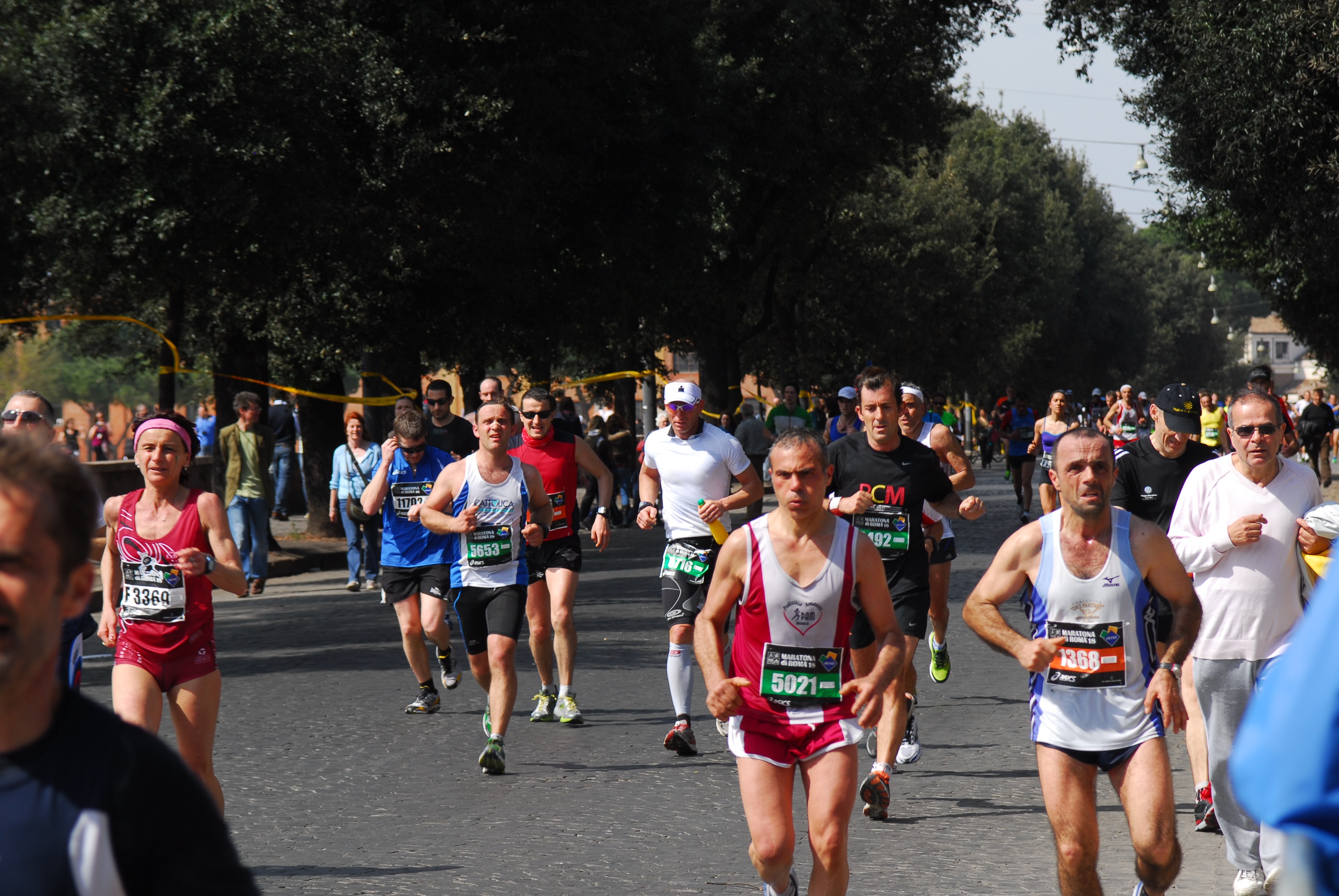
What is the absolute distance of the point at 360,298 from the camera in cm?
2047

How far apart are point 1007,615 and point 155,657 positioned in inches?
353

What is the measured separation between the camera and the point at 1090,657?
4.93 meters

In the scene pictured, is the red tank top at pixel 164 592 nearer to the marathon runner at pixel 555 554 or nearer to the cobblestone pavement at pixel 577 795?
the cobblestone pavement at pixel 577 795

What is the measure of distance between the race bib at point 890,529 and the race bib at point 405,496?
3.45 meters

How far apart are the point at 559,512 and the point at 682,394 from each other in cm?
127

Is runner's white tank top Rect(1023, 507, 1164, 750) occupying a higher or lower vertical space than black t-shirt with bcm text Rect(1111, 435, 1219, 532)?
lower

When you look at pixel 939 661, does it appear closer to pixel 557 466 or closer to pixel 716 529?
pixel 716 529

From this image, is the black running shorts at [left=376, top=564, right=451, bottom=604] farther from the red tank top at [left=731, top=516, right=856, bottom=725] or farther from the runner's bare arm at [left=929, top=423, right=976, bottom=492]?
the red tank top at [left=731, top=516, right=856, bottom=725]

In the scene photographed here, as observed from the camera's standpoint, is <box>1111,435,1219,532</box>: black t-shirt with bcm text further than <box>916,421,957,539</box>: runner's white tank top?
No

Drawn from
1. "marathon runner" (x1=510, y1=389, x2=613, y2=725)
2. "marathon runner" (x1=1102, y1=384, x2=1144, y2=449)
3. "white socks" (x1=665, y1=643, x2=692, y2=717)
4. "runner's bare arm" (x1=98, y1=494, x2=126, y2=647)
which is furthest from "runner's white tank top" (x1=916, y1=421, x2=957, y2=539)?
"marathon runner" (x1=1102, y1=384, x2=1144, y2=449)

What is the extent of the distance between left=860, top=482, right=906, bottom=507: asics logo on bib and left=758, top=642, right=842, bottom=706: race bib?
290 cm

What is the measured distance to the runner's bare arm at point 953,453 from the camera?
29.7ft

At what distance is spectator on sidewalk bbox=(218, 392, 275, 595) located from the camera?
54.3 feet

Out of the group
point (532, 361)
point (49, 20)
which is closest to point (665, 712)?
point (49, 20)
